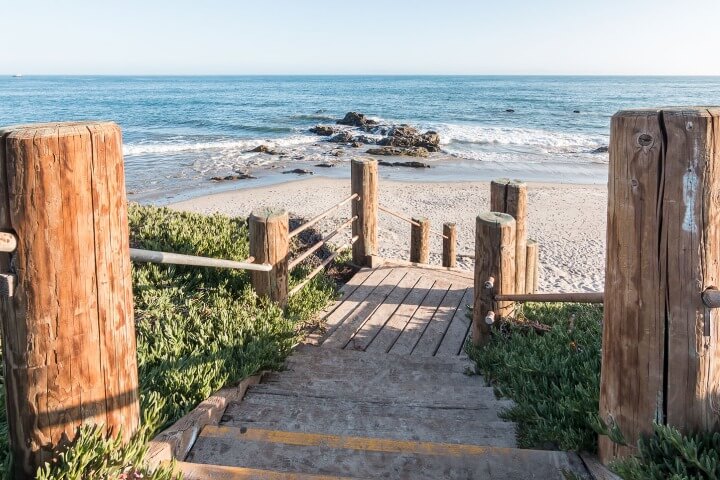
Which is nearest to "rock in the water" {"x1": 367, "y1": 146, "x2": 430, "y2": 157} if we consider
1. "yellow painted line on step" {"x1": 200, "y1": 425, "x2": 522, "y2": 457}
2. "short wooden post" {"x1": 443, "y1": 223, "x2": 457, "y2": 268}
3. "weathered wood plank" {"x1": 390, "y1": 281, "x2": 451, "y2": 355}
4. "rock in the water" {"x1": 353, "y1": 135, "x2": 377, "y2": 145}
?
"rock in the water" {"x1": 353, "y1": 135, "x2": 377, "y2": 145}

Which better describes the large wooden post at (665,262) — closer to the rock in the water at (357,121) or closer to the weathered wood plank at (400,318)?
the weathered wood plank at (400,318)

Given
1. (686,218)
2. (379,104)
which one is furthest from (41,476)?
(379,104)

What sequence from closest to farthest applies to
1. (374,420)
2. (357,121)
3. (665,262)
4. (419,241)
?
(665,262), (374,420), (419,241), (357,121)

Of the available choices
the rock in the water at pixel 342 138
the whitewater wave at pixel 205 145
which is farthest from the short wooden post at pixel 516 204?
the rock in the water at pixel 342 138

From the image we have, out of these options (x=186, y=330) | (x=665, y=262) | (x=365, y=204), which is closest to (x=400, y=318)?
(x=365, y=204)

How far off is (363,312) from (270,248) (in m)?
1.37

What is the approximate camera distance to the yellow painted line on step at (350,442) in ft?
8.23

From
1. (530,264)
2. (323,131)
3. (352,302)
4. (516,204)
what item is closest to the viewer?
(516,204)

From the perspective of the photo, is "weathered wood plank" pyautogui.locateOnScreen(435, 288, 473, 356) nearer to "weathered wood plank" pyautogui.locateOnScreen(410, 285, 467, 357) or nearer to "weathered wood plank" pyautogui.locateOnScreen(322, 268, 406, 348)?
"weathered wood plank" pyautogui.locateOnScreen(410, 285, 467, 357)

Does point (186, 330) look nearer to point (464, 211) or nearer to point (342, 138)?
point (464, 211)

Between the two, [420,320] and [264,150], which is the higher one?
[264,150]

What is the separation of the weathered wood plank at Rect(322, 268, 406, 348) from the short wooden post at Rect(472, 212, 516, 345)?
4.09 ft

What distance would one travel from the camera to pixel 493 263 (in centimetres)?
425

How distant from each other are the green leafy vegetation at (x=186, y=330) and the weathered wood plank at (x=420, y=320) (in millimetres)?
863
